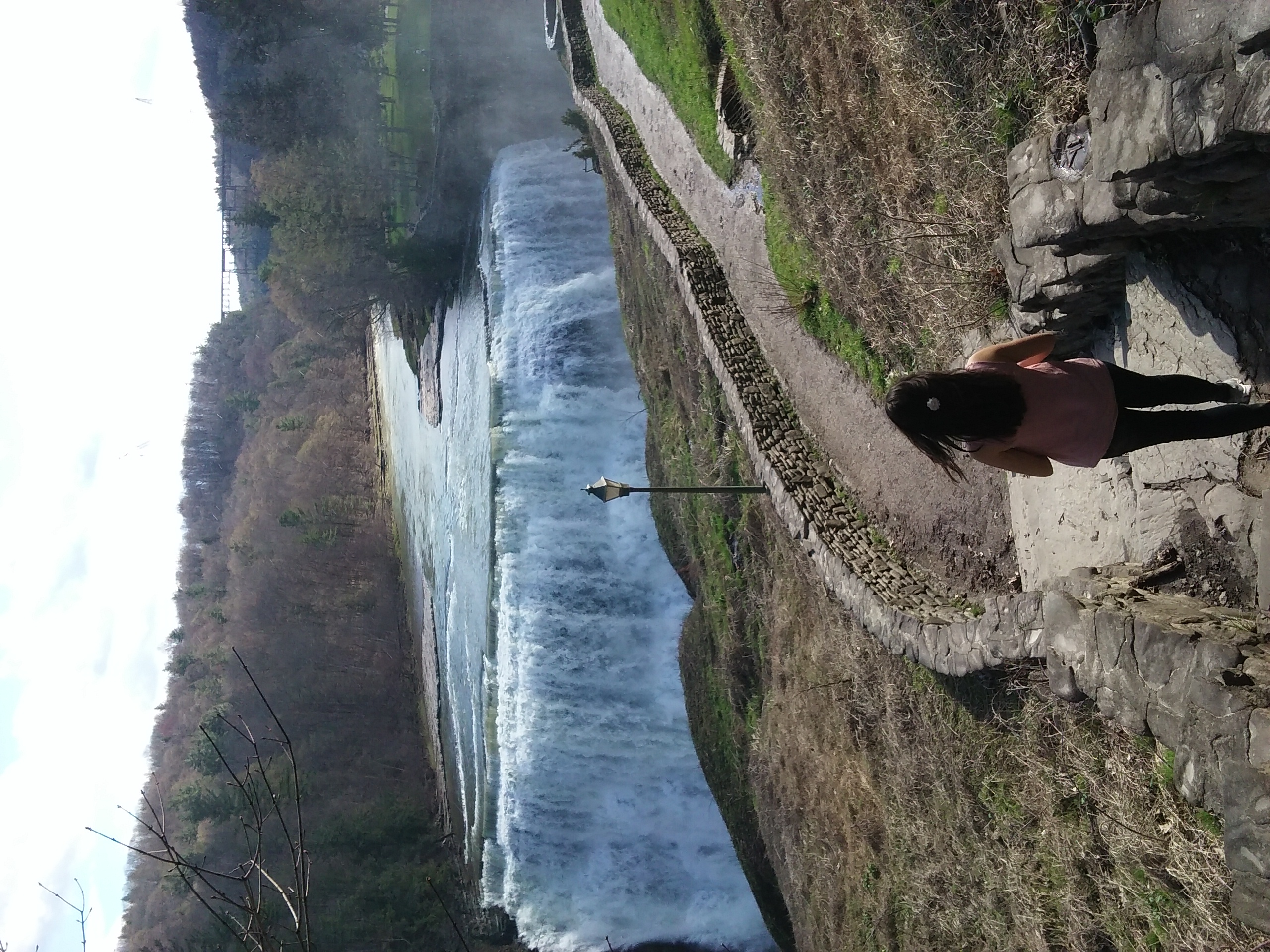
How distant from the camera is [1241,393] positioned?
4.48 metres

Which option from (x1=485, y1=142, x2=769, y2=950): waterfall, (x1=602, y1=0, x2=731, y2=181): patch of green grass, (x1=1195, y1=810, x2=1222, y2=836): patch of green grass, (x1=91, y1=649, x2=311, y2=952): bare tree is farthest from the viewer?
(x1=485, y1=142, x2=769, y2=950): waterfall

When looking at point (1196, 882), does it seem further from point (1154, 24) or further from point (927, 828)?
point (1154, 24)

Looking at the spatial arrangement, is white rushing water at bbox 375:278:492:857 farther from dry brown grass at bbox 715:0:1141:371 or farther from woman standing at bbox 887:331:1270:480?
woman standing at bbox 887:331:1270:480

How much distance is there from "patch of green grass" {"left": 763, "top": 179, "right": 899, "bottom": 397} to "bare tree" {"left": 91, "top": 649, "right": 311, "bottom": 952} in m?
5.68

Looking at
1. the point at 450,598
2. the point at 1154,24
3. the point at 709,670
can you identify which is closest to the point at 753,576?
the point at 709,670

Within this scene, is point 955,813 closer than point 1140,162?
No

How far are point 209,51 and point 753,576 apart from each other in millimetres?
29500

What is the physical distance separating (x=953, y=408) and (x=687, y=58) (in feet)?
30.5

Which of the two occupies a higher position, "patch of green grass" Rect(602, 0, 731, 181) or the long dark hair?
"patch of green grass" Rect(602, 0, 731, 181)

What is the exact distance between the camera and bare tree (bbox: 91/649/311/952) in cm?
582

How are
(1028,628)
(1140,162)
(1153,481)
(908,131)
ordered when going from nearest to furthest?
1. (1140,162)
2. (1153,481)
3. (1028,628)
4. (908,131)

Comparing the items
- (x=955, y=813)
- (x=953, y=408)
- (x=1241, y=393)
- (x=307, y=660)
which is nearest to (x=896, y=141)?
(x=1241, y=393)

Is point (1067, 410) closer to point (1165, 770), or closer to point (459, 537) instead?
point (1165, 770)

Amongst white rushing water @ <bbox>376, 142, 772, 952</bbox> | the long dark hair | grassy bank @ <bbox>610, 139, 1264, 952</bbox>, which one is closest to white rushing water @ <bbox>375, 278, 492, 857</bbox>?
white rushing water @ <bbox>376, 142, 772, 952</bbox>
